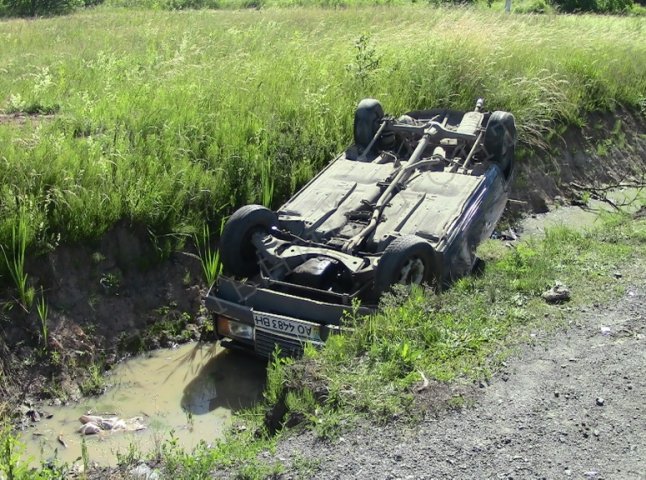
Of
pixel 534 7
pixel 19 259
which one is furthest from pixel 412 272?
pixel 534 7

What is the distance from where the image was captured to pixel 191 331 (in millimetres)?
8328

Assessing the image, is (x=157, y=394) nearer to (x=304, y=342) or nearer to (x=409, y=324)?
(x=304, y=342)

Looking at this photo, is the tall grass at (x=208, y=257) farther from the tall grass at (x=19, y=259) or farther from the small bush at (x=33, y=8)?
the small bush at (x=33, y=8)

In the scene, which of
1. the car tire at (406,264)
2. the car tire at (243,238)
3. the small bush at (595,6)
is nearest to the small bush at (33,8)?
the small bush at (595,6)

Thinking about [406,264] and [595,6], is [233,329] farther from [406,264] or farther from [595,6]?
[595,6]

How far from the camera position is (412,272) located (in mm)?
7293

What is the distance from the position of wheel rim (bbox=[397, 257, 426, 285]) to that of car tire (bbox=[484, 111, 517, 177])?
2.69m

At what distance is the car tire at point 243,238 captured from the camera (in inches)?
306

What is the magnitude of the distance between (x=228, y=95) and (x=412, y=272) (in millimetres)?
4963

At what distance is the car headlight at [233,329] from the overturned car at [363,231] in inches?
0.5

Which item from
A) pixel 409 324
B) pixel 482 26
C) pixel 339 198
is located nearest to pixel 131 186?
pixel 339 198

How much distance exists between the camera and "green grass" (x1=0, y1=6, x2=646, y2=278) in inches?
334

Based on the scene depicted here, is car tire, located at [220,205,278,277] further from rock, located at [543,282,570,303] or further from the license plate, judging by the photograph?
rock, located at [543,282,570,303]

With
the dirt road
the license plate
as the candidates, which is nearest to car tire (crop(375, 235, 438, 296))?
the license plate
